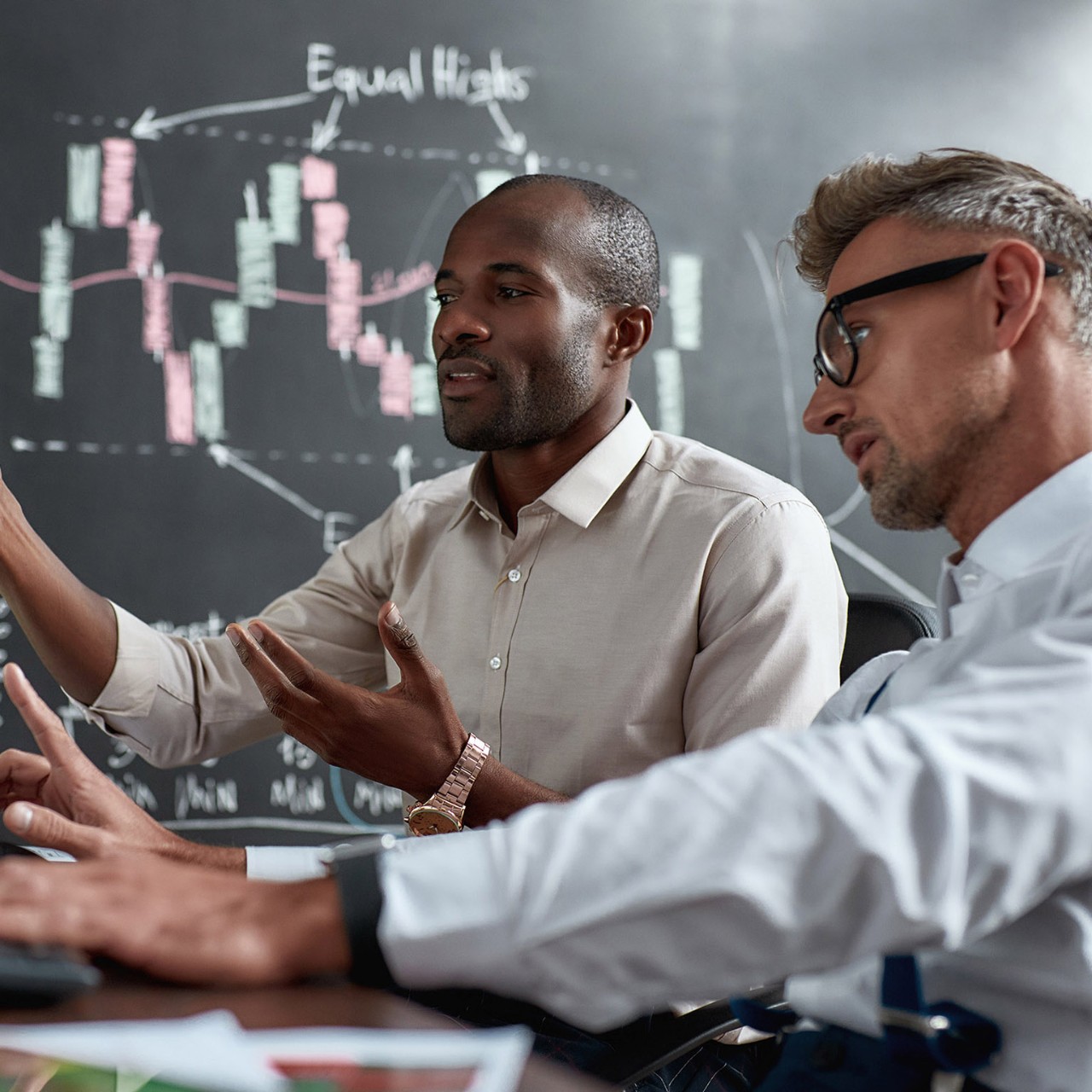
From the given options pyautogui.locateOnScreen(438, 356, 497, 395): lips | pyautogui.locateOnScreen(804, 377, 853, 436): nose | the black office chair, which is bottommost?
the black office chair

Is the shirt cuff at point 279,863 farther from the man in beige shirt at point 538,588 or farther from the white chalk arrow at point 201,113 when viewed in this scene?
the white chalk arrow at point 201,113

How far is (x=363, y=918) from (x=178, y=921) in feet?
0.31

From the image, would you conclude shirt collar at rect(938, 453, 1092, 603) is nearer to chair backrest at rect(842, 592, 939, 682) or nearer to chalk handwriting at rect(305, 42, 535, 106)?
chair backrest at rect(842, 592, 939, 682)

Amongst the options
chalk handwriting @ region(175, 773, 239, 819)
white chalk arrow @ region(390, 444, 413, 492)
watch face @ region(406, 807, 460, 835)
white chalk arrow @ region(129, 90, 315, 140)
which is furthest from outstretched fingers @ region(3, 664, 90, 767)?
white chalk arrow @ region(129, 90, 315, 140)

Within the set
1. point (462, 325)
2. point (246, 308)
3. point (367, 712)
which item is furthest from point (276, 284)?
point (367, 712)

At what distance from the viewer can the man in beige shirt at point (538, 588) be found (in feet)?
4.69

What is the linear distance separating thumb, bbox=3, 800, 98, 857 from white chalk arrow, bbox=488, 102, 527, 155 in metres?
1.73

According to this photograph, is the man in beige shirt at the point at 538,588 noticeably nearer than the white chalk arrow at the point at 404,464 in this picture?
Yes

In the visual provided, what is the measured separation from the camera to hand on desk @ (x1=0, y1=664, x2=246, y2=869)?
101cm

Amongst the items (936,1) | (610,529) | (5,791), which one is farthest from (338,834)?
(936,1)

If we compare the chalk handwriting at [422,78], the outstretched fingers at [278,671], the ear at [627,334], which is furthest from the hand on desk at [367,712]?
the chalk handwriting at [422,78]

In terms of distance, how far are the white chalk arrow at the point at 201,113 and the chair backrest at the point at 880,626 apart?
4.72ft

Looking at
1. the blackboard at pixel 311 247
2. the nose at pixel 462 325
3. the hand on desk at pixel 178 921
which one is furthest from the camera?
the blackboard at pixel 311 247

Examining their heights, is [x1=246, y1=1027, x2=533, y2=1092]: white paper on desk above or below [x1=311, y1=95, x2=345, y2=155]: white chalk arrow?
below
